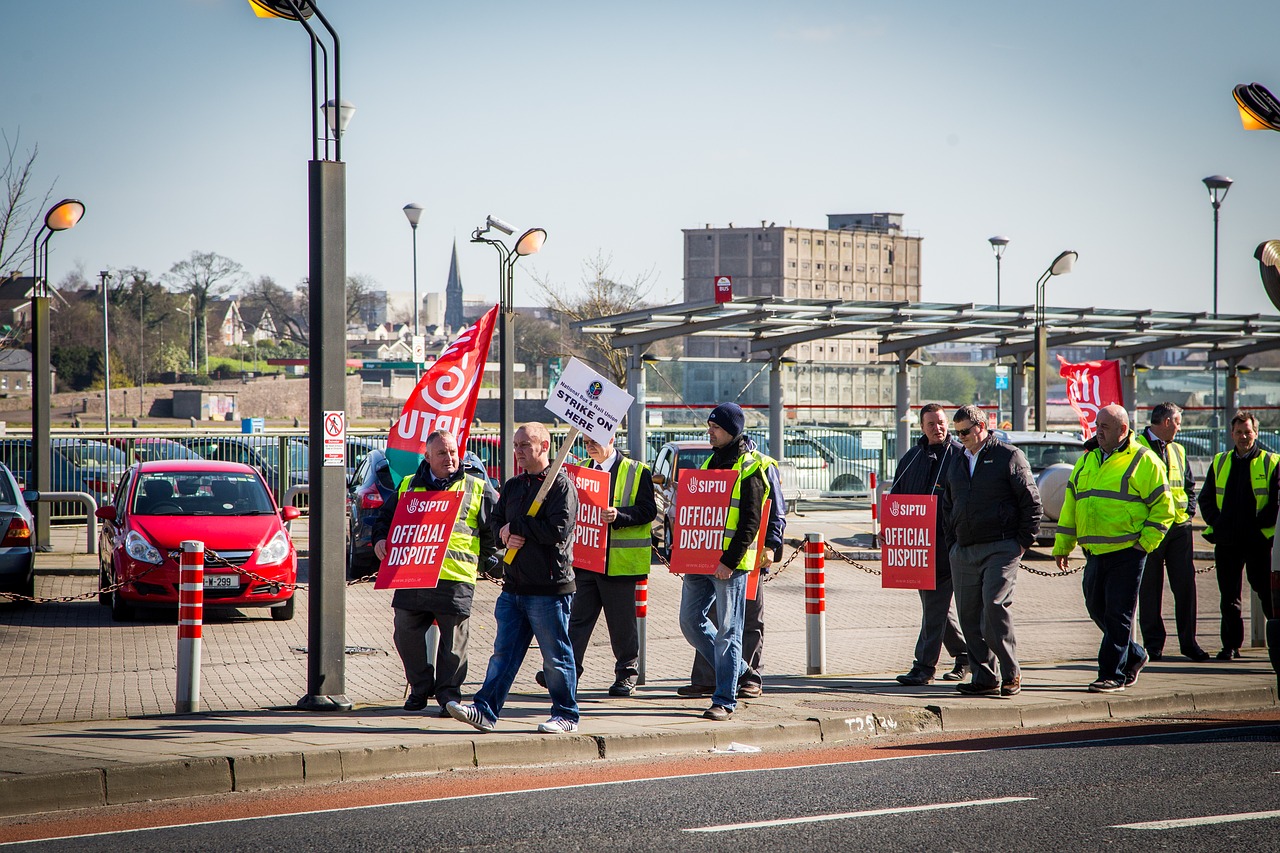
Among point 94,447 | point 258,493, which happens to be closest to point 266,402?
point 94,447

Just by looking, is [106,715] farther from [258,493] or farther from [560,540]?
[258,493]

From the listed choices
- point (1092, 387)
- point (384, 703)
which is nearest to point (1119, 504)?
point (384, 703)

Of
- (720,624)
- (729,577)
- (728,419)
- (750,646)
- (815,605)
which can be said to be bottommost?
(750,646)

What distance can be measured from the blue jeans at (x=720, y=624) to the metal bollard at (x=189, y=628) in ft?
10.6

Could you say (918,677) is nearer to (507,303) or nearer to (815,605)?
(815,605)

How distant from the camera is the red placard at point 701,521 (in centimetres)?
897

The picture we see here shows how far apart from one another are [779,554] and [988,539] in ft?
4.98

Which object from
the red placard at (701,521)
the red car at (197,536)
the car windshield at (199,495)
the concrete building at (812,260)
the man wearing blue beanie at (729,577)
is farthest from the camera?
the concrete building at (812,260)

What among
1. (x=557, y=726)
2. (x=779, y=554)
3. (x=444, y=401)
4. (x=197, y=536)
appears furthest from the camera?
(x=444, y=401)

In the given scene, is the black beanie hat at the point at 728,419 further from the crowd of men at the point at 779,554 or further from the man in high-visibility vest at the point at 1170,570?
the man in high-visibility vest at the point at 1170,570

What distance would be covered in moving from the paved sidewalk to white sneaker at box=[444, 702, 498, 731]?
92 millimetres

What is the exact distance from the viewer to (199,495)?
583 inches

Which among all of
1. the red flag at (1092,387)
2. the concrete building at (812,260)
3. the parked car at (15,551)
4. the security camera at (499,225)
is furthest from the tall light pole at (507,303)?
the concrete building at (812,260)

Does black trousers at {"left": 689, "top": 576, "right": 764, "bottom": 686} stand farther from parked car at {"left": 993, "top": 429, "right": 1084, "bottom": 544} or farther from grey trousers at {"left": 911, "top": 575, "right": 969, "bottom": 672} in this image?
parked car at {"left": 993, "top": 429, "right": 1084, "bottom": 544}
